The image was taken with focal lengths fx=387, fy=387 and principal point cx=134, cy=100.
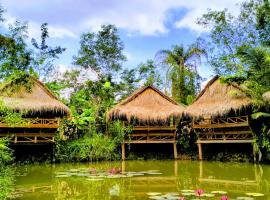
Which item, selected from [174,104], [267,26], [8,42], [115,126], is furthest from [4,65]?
[267,26]

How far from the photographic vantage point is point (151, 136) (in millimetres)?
19375

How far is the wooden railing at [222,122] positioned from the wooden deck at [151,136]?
130 centimetres

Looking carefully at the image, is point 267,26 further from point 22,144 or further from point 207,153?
point 22,144

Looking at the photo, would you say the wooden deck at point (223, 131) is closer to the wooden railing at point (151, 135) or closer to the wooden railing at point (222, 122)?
the wooden railing at point (222, 122)

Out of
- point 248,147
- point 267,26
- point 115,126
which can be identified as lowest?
point 248,147

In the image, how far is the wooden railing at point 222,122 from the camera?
1606 cm

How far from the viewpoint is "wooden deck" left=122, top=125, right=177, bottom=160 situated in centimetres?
1848

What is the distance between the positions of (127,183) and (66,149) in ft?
25.1

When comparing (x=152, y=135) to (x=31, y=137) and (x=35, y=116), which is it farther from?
(x=31, y=137)

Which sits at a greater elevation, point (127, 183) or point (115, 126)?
point (115, 126)

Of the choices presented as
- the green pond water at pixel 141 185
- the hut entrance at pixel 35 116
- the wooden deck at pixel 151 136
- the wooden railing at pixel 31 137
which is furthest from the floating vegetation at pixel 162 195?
the wooden deck at pixel 151 136

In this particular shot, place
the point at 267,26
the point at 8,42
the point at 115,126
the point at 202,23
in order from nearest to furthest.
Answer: the point at 8,42
the point at 115,126
the point at 267,26
the point at 202,23

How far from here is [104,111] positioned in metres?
21.2

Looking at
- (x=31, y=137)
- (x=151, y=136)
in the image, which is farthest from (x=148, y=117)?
(x=31, y=137)
